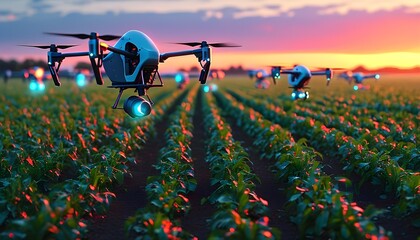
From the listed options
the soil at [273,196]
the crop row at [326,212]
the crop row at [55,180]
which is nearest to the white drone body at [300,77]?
the crop row at [326,212]

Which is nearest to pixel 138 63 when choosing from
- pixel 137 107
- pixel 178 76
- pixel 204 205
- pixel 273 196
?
pixel 137 107

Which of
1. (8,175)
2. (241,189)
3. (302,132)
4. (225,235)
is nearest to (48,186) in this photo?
(8,175)

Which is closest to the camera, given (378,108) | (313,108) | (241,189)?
(241,189)

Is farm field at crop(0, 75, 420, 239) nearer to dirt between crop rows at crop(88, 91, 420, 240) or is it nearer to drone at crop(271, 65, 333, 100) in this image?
dirt between crop rows at crop(88, 91, 420, 240)

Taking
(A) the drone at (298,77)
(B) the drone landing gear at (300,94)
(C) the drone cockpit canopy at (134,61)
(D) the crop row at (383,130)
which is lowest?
(D) the crop row at (383,130)

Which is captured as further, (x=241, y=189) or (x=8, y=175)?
(x=8, y=175)

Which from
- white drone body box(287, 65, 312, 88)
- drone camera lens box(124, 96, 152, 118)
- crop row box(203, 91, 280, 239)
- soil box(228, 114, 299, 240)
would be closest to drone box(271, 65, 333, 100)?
white drone body box(287, 65, 312, 88)

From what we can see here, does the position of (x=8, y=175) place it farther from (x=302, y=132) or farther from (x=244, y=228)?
(x=302, y=132)

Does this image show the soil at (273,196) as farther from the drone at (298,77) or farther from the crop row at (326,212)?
the drone at (298,77)
